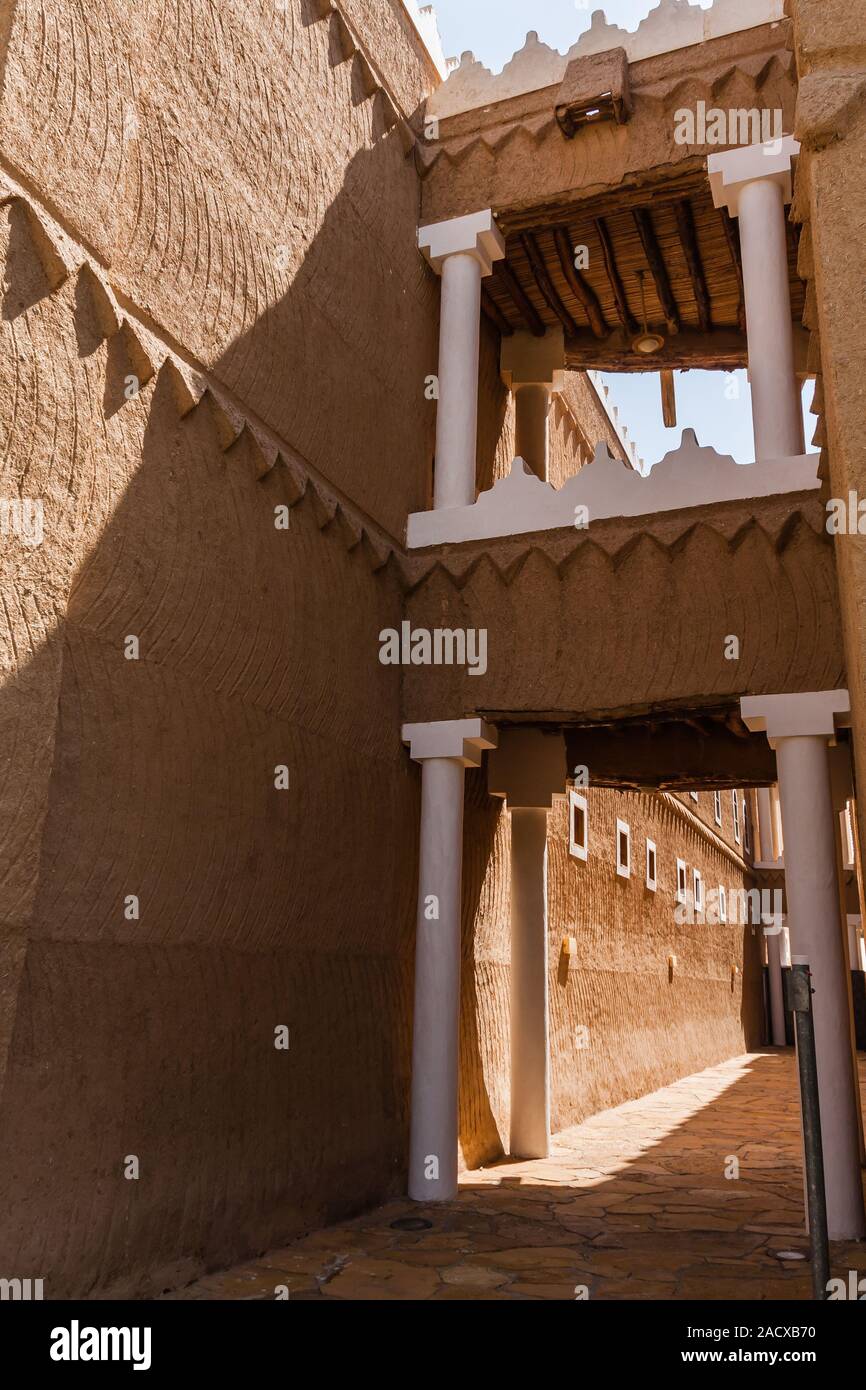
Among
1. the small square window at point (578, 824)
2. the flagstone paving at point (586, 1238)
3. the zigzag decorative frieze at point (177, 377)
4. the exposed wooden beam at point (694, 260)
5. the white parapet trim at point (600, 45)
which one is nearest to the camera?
the zigzag decorative frieze at point (177, 377)

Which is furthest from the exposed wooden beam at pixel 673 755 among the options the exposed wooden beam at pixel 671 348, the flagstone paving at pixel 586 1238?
the exposed wooden beam at pixel 671 348

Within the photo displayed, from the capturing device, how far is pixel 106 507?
500cm

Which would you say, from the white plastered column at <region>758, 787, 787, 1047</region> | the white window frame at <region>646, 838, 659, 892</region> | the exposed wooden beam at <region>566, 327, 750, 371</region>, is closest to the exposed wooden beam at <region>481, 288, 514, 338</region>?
the exposed wooden beam at <region>566, 327, 750, 371</region>

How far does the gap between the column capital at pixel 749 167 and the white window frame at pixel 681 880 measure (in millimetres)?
10576

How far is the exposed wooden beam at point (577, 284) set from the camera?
30.5 ft

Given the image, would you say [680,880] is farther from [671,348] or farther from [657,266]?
[657,266]

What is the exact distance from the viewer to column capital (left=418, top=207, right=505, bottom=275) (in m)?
8.72

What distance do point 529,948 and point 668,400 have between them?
21.6ft

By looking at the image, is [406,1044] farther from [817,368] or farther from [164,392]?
[817,368]

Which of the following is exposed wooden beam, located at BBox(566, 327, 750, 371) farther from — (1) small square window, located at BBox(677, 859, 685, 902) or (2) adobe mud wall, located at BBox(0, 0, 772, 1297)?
(1) small square window, located at BBox(677, 859, 685, 902)

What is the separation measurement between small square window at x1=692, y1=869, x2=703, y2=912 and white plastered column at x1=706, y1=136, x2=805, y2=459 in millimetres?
11137

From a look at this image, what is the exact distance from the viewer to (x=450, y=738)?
25.3ft

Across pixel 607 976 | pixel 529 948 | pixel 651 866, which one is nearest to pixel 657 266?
pixel 529 948

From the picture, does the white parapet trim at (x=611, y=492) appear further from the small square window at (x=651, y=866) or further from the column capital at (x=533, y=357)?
the small square window at (x=651, y=866)
